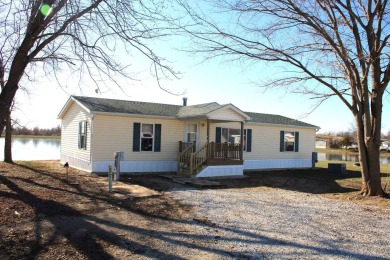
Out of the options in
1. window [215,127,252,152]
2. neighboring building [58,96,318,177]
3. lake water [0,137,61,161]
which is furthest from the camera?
lake water [0,137,61,161]

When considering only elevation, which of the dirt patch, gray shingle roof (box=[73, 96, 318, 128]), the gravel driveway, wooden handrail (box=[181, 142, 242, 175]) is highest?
gray shingle roof (box=[73, 96, 318, 128])

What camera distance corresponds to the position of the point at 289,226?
687 cm

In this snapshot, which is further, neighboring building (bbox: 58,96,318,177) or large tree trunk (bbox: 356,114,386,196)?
neighboring building (bbox: 58,96,318,177)

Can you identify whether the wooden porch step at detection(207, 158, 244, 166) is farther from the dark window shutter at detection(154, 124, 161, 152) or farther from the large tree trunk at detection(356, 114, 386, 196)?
the large tree trunk at detection(356, 114, 386, 196)

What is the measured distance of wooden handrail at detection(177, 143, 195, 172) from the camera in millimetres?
15944

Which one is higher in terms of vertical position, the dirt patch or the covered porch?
the covered porch

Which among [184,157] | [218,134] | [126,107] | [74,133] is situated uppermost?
[126,107]

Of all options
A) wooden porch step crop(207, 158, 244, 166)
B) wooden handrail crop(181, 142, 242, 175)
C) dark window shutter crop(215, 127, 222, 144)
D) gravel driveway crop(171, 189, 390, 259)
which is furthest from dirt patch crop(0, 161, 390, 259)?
dark window shutter crop(215, 127, 222, 144)

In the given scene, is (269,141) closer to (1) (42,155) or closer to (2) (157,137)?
(2) (157,137)

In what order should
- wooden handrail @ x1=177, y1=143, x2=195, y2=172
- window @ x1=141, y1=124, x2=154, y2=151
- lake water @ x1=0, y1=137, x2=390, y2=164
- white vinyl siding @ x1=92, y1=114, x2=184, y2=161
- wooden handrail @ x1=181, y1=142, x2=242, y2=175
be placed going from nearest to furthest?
white vinyl siding @ x1=92, y1=114, x2=184, y2=161, wooden handrail @ x1=181, y1=142, x2=242, y2=175, wooden handrail @ x1=177, y1=143, x2=195, y2=172, window @ x1=141, y1=124, x2=154, y2=151, lake water @ x1=0, y1=137, x2=390, y2=164

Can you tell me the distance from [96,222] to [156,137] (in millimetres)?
10204

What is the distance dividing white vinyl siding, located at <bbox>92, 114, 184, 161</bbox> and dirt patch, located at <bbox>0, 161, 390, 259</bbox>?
12.7ft

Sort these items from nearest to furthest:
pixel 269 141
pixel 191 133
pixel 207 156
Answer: pixel 207 156 → pixel 191 133 → pixel 269 141

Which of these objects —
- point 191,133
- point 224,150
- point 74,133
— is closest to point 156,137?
point 191,133
